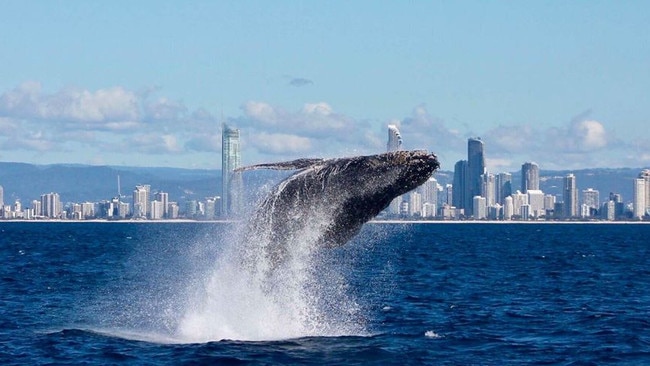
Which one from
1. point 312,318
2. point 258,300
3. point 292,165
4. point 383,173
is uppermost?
point 292,165

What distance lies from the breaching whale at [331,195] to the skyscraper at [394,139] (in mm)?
297

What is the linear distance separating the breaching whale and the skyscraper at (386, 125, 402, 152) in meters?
0.30

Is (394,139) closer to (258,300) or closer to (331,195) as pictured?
(331,195)

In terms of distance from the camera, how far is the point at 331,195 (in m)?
19.8

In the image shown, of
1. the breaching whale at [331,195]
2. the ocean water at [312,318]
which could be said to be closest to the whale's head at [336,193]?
the breaching whale at [331,195]

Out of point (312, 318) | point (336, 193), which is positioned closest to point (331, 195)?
point (336, 193)

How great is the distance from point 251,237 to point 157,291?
17426 mm

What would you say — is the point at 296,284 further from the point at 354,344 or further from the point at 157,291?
the point at 157,291

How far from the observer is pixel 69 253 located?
69.8 metres

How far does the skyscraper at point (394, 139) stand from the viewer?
750 inches

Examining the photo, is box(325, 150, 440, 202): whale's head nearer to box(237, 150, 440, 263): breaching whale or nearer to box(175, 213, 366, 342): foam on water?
box(237, 150, 440, 263): breaching whale

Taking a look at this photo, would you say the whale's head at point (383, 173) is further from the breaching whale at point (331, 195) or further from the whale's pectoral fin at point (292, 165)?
the whale's pectoral fin at point (292, 165)

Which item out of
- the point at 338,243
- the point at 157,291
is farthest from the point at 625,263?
the point at 338,243

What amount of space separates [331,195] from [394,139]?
1.50 m
